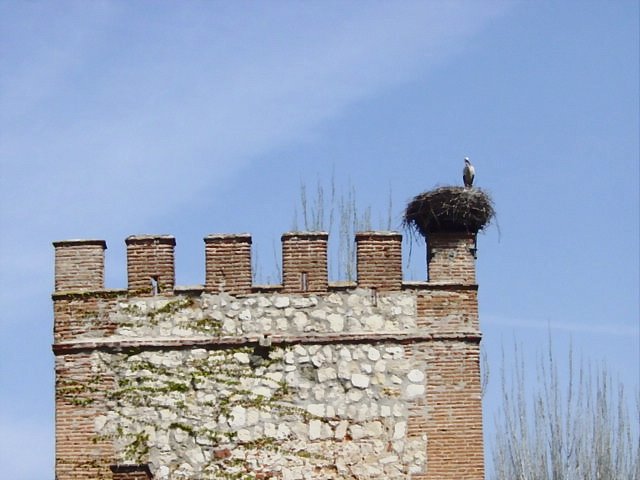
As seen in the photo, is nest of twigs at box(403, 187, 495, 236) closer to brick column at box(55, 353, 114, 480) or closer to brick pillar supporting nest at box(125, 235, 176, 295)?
brick pillar supporting nest at box(125, 235, 176, 295)

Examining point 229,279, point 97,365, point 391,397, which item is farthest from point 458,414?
point 97,365

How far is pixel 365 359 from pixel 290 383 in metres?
0.86

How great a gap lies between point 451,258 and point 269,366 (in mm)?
2382

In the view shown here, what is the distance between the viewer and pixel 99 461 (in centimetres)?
1675

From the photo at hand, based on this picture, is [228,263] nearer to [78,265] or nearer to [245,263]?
[245,263]

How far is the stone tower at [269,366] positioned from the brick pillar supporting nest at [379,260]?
2 cm

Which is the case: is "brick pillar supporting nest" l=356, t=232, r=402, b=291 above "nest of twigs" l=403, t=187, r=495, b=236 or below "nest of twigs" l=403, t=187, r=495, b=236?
below

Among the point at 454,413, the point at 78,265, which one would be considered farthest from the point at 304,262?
the point at 78,265

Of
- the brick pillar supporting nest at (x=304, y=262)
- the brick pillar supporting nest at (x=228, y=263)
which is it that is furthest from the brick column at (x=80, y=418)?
the brick pillar supporting nest at (x=304, y=262)

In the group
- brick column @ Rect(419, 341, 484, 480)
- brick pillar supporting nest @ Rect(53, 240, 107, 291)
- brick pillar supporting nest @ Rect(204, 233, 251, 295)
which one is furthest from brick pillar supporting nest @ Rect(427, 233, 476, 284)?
brick pillar supporting nest @ Rect(53, 240, 107, 291)

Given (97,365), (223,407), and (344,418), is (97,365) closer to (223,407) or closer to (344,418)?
(223,407)

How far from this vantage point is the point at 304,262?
17.3m

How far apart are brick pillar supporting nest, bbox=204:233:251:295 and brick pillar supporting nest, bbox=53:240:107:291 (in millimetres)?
1231

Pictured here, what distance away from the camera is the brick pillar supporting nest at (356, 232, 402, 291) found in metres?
17.3
